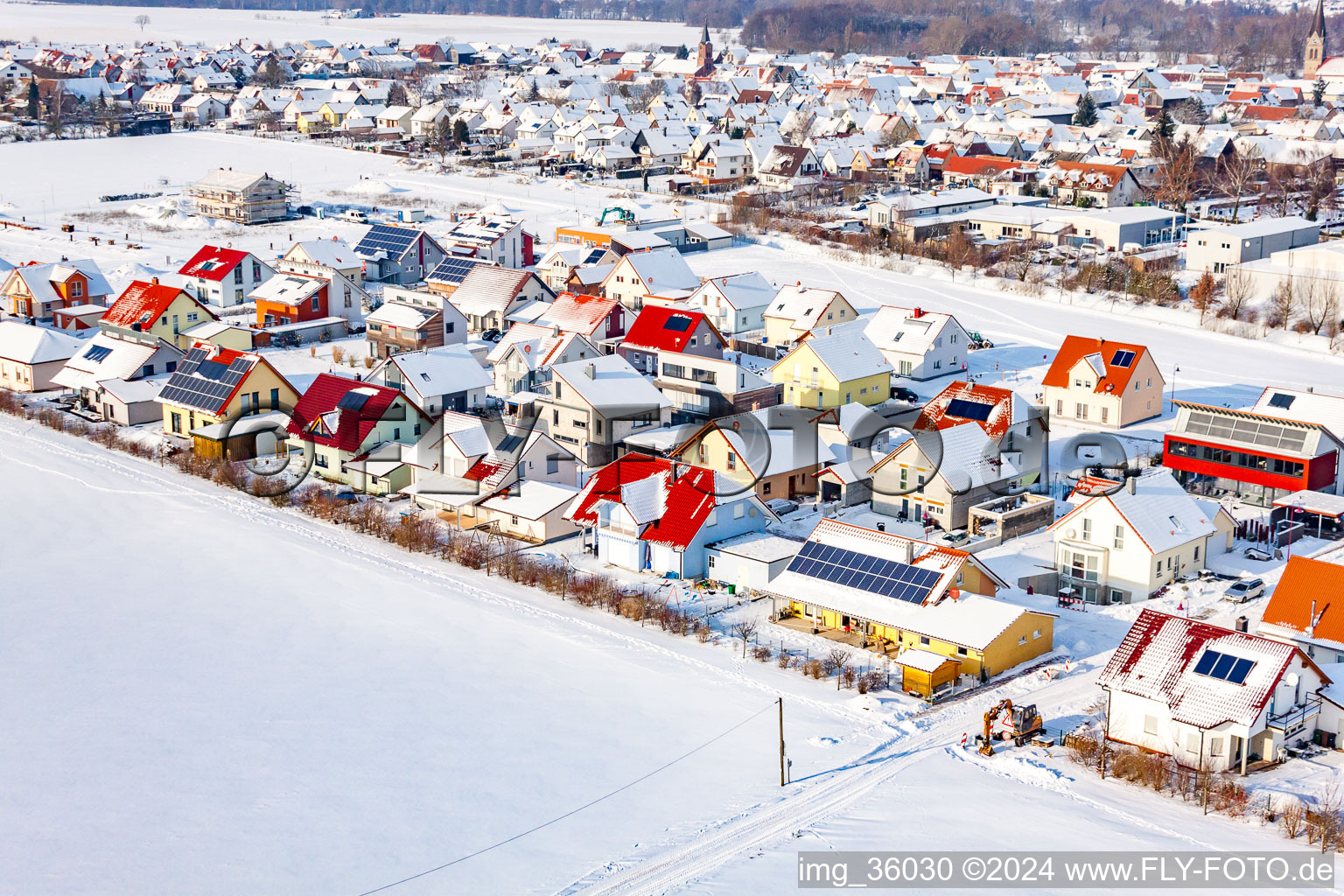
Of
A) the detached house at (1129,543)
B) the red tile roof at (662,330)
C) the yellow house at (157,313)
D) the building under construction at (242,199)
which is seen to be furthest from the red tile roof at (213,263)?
the detached house at (1129,543)

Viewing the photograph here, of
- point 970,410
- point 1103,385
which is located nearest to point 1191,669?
point 970,410

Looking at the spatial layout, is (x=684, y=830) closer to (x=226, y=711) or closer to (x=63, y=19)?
(x=226, y=711)

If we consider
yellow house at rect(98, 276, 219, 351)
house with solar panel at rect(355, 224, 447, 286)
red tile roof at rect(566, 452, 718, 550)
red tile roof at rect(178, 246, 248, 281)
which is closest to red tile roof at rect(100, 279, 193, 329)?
yellow house at rect(98, 276, 219, 351)

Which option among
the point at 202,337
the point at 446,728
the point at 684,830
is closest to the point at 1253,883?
the point at 684,830

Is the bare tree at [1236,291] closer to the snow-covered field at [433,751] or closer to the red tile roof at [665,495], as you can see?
the red tile roof at [665,495]

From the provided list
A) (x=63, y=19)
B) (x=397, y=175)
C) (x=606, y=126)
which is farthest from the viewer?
(x=63, y=19)
